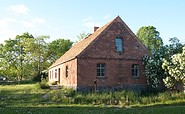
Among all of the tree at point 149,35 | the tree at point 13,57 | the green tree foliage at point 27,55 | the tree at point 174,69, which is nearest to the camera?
the tree at point 174,69

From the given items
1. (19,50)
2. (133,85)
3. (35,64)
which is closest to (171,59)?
(133,85)

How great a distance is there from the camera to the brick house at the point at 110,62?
26.8 m

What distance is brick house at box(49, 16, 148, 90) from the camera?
26812 millimetres

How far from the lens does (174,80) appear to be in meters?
24.7

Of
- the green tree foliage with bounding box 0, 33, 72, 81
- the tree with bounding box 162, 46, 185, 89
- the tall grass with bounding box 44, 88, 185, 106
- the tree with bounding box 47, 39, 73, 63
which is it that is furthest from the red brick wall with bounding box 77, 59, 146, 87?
the tree with bounding box 47, 39, 73, 63

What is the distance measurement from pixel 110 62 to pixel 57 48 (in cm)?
4286

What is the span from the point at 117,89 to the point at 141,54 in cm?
521

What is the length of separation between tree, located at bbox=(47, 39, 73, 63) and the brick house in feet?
121

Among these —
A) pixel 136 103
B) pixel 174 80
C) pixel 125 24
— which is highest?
pixel 125 24

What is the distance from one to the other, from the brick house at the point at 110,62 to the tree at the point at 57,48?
121 ft

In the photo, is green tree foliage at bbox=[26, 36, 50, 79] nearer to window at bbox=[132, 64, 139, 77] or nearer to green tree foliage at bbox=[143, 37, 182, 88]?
window at bbox=[132, 64, 139, 77]

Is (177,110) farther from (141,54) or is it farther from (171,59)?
(141,54)

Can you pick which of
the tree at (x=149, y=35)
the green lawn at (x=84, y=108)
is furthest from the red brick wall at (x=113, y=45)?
the tree at (x=149, y=35)

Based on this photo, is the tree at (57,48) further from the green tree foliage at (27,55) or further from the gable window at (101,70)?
the gable window at (101,70)
